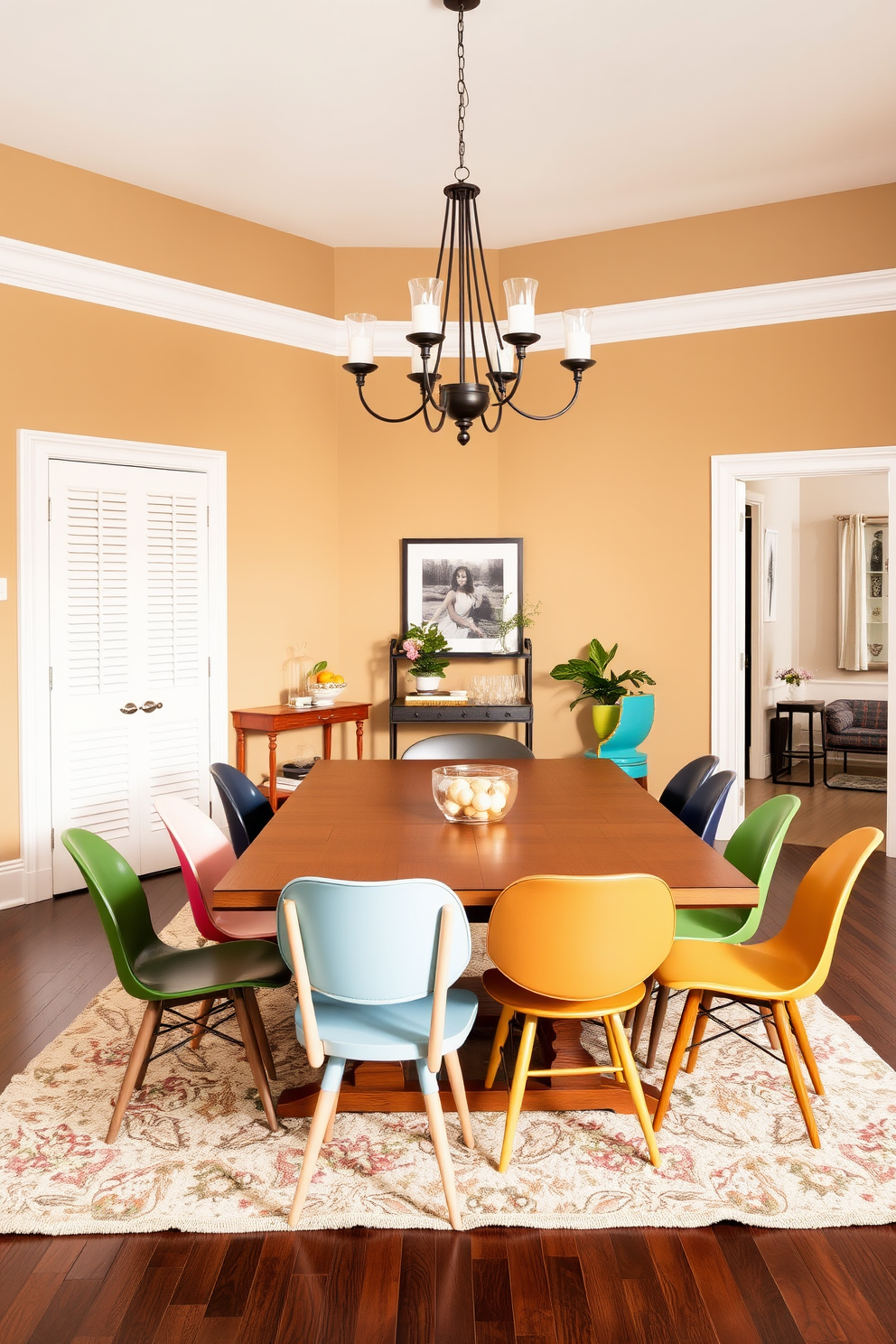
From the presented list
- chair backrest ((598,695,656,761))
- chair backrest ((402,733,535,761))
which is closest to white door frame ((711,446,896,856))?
chair backrest ((598,695,656,761))

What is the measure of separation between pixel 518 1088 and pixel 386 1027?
1.32 ft

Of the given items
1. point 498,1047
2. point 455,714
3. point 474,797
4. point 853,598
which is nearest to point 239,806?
point 474,797

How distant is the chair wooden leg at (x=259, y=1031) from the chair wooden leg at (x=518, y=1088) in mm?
707

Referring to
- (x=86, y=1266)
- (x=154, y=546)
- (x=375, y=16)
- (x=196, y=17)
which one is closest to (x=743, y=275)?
(x=375, y=16)

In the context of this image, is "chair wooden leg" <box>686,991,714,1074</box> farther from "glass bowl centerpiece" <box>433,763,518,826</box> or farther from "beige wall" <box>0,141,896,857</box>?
"beige wall" <box>0,141,896,857</box>

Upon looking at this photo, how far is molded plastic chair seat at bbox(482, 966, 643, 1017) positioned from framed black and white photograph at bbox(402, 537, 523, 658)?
380 centimetres

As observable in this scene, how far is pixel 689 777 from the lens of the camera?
3660 millimetres

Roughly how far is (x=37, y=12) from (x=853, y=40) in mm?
3186

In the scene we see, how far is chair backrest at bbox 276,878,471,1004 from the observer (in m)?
2.09

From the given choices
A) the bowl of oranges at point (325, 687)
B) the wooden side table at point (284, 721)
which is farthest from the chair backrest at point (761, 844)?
the bowl of oranges at point (325, 687)

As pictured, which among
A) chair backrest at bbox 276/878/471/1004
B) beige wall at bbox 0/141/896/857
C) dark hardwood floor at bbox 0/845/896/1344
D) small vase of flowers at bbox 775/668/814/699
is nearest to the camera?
dark hardwood floor at bbox 0/845/896/1344

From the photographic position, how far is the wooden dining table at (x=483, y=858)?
2326mm

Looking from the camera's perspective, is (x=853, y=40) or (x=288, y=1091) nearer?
(x=288, y=1091)

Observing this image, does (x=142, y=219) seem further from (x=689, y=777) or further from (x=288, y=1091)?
(x=288, y=1091)
